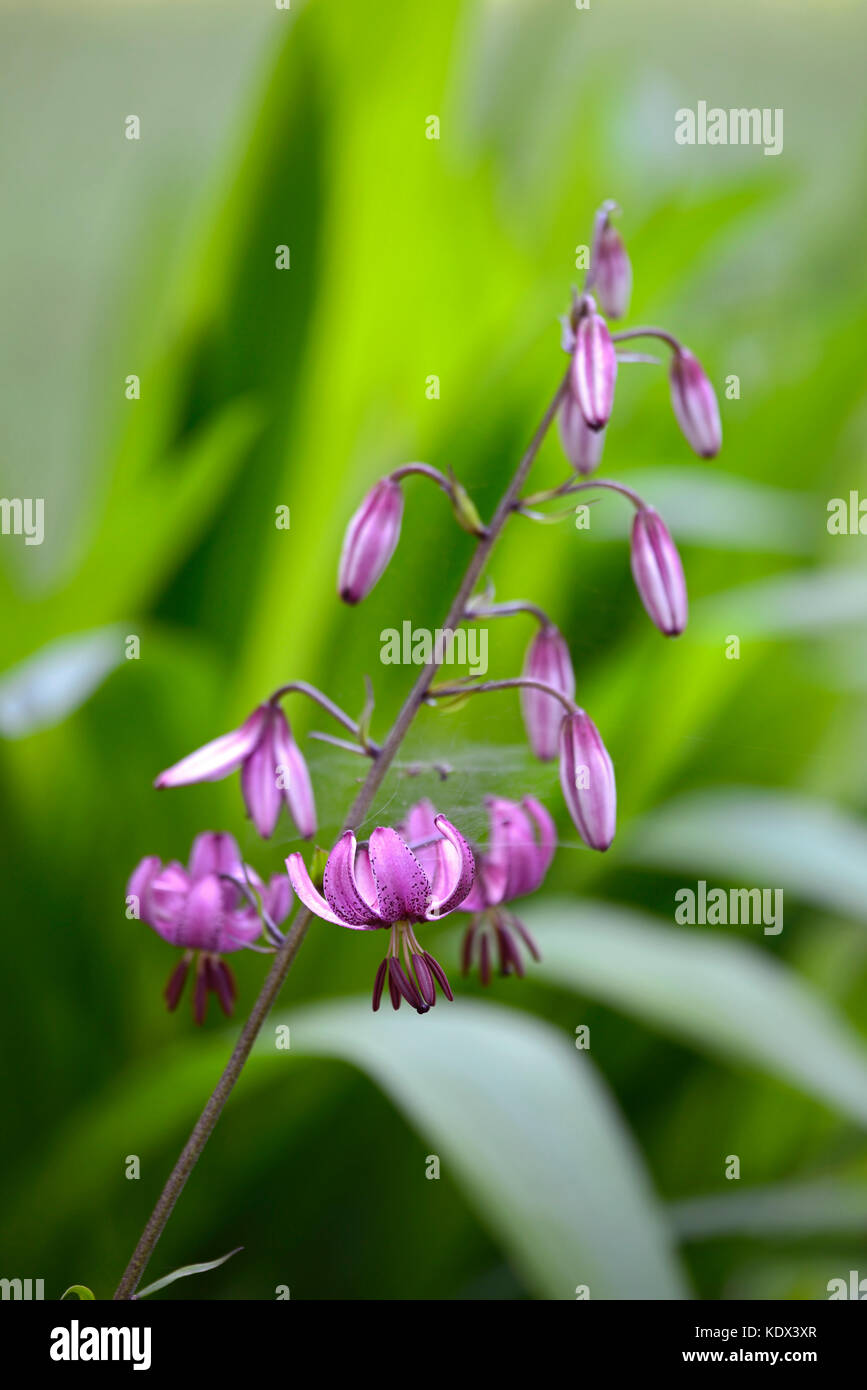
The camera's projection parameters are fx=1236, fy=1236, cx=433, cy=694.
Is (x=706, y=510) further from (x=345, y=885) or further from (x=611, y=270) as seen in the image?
(x=345, y=885)

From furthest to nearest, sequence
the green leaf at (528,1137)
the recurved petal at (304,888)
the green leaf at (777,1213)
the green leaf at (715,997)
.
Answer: the green leaf at (777,1213), the green leaf at (715,997), the green leaf at (528,1137), the recurved petal at (304,888)

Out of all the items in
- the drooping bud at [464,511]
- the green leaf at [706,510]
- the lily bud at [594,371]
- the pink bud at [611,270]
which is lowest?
the drooping bud at [464,511]

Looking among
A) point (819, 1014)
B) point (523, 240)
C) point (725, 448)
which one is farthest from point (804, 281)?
point (819, 1014)

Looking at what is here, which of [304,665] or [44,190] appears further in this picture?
[44,190]

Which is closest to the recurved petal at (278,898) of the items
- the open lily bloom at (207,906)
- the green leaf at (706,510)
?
the open lily bloom at (207,906)

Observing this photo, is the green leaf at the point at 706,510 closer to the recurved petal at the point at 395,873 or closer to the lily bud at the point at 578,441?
the lily bud at the point at 578,441

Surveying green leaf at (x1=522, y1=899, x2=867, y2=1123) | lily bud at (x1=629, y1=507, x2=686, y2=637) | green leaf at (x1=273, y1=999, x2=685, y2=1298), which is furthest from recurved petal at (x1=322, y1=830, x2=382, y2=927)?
green leaf at (x1=522, y1=899, x2=867, y2=1123)

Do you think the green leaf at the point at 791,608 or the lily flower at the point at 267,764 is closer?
the lily flower at the point at 267,764
